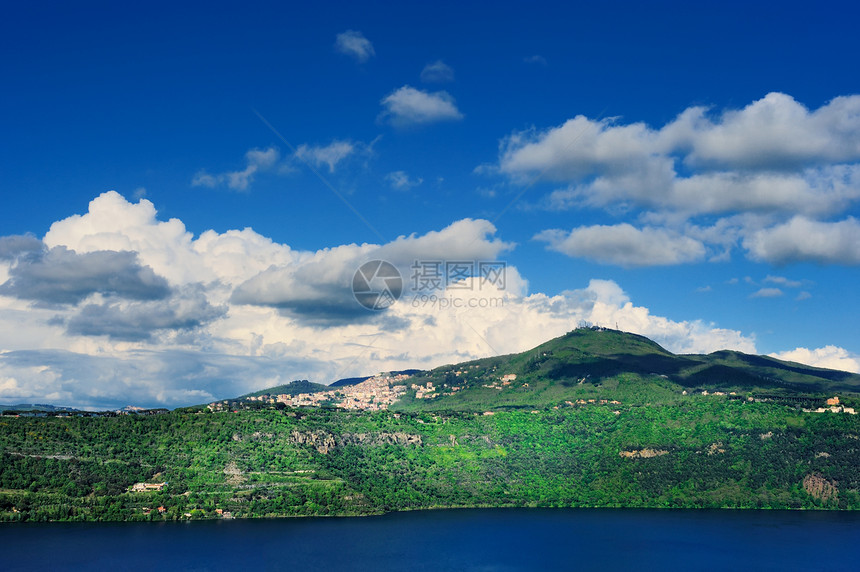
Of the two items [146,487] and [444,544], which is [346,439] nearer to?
[146,487]

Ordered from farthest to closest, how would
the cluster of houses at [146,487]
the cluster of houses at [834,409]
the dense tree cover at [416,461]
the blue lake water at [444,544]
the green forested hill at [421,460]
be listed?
the cluster of houses at [834,409], the cluster of houses at [146,487], the green forested hill at [421,460], the dense tree cover at [416,461], the blue lake water at [444,544]

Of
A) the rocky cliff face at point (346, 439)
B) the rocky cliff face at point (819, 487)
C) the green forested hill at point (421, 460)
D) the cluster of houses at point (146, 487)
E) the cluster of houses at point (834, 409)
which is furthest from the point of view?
the cluster of houses at point (834, 409)

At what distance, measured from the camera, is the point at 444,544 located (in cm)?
11044

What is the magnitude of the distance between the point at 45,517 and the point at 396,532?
56775 mm

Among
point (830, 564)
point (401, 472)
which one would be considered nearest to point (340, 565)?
point (401, 472)

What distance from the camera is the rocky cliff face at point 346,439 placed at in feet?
506

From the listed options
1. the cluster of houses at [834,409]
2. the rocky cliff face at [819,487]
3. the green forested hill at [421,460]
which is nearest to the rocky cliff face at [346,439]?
the green forested hill at [421,460]

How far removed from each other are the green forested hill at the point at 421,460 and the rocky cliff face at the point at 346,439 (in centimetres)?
33

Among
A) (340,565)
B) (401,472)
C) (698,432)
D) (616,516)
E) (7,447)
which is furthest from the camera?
(698,432)

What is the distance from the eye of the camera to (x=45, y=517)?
113625 millimetres

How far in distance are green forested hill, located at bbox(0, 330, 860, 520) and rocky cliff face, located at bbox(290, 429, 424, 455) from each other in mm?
332

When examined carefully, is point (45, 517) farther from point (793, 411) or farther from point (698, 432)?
point (793, 411)

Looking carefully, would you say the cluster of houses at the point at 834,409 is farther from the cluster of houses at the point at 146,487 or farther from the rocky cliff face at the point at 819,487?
the cluster of houses at the point at 146,487

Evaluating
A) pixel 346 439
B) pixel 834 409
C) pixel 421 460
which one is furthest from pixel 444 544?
pixel 834 409
